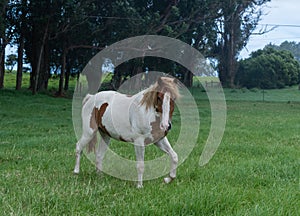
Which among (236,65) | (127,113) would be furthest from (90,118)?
(236,65)

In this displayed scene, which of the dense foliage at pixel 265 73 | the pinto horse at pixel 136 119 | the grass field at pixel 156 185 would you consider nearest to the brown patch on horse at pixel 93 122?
the pinto horse at pixel 136 119

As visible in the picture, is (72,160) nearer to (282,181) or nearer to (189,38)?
(282,181)

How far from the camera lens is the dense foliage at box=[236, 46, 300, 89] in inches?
2215

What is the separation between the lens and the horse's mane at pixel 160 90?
471 cm

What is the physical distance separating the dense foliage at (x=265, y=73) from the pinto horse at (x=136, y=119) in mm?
53073

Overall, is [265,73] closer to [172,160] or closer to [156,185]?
[172,160]

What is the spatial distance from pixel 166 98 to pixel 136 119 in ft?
2.07

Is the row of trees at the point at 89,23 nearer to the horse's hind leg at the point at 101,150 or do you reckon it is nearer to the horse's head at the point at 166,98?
the horse's hind leg at the point at 101,150

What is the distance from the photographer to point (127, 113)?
529 centimetres

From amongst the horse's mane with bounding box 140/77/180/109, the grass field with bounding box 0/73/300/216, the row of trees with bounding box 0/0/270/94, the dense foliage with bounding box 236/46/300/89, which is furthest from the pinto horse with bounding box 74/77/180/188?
the dense foliage with bounding box 236/46/300/89

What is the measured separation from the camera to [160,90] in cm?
475

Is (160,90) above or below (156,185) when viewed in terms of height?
above

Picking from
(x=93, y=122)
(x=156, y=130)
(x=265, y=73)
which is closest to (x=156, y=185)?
(x=156, y=130)

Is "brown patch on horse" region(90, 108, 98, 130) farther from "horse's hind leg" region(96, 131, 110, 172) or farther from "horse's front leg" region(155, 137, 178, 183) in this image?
"horse's front leg" region(155, 137, 178, 183)
